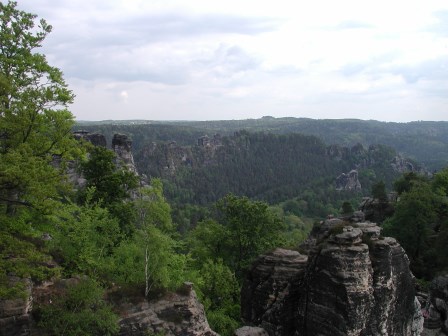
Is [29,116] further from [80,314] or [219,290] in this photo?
[219,290]

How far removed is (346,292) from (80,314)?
15.9 m

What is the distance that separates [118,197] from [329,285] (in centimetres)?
2027

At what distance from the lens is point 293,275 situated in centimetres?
3094

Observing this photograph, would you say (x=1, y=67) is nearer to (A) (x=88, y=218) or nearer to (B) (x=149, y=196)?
(A) (x=88, y=218)

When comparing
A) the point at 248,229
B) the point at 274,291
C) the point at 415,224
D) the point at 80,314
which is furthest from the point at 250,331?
the point at 415,224

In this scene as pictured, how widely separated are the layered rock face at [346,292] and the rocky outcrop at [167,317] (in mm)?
6948

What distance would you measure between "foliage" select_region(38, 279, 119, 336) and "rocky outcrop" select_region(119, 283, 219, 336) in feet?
4.26

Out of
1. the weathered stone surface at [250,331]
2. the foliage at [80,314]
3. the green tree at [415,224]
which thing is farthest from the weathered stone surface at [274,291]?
the green tree at [415,224]

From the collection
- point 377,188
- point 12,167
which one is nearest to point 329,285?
point 12,167

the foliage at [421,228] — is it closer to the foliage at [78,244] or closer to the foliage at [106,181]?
the foliage at [106,181]

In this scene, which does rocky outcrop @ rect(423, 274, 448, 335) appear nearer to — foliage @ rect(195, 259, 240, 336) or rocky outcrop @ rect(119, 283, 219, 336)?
foliage @ rect(195, 259, 240, 336)

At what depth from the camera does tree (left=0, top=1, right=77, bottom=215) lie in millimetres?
19047

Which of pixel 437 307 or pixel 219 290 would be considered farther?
pixel 437 307

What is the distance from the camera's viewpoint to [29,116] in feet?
69.3
